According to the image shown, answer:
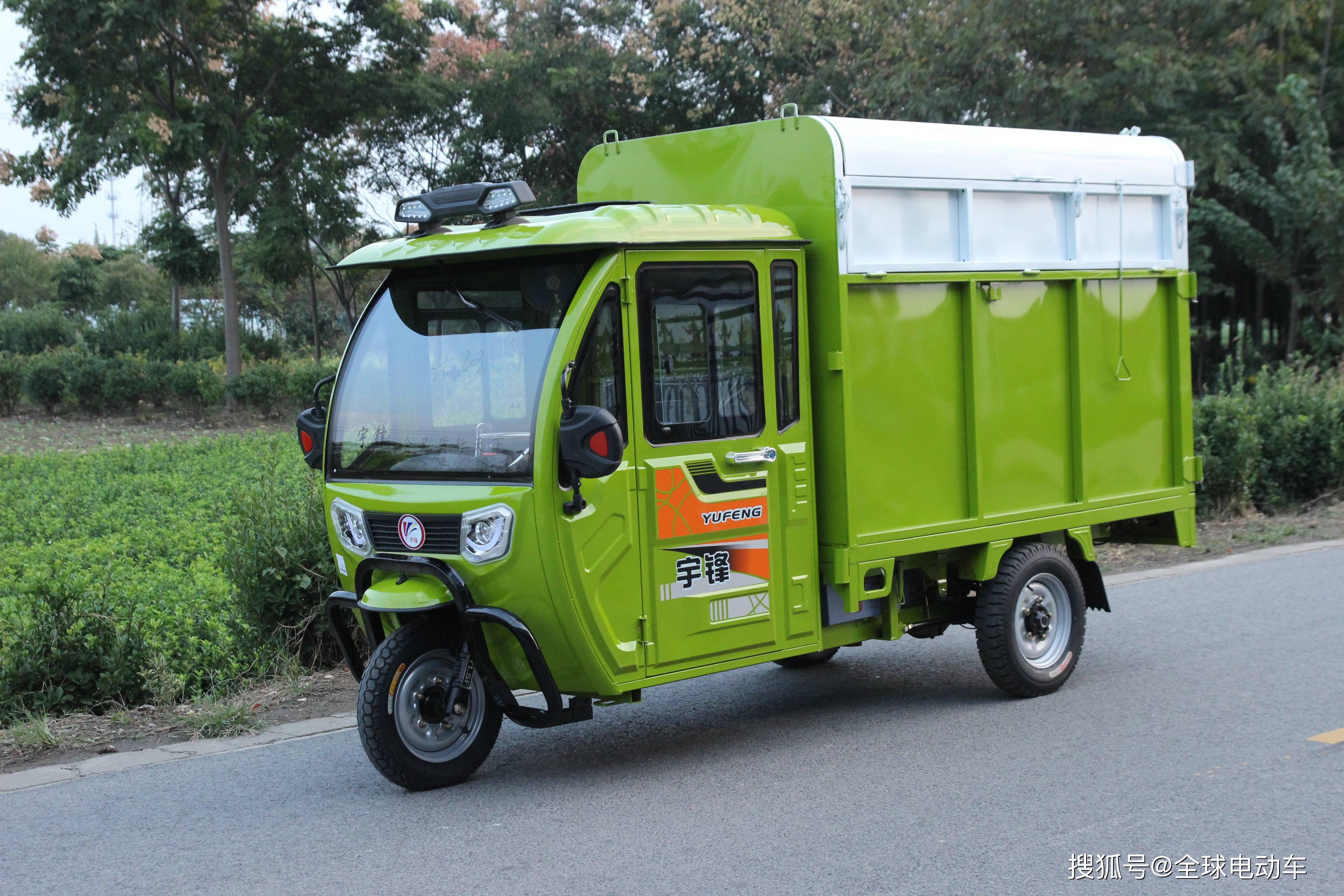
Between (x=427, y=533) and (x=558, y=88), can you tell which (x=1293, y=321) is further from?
(x=427, y=533)

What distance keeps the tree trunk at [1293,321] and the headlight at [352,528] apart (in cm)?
1916

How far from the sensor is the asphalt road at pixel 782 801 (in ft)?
15.1

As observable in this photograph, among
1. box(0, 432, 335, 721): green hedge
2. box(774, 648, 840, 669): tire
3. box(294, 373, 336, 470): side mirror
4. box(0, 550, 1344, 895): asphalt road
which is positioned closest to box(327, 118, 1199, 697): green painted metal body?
box(294, 373, 336, 470): side mirror

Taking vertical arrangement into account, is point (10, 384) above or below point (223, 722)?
above

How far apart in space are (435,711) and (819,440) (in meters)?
2.16

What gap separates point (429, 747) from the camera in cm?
555

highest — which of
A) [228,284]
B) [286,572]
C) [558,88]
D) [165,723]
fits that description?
[558,88]

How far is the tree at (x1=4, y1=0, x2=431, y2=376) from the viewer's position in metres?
24.0

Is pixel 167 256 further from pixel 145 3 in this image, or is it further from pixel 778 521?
pixel 778 521

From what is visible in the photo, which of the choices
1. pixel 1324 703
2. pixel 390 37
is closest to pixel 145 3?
pixel 390 37

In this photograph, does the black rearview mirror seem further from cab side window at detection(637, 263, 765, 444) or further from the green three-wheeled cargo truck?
cab side window at detection(637, 263, 765, 444)

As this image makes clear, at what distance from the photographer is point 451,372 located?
18.7ft

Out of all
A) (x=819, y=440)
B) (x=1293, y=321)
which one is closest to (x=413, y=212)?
(x=819, y=440)

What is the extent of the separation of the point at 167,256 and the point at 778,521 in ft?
80.6
